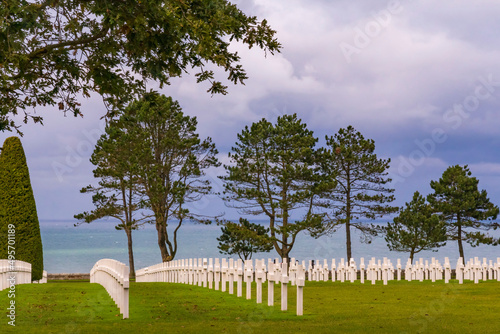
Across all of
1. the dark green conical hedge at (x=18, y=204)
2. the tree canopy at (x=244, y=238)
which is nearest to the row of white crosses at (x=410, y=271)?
the tree canopy at (x=244, y=238)

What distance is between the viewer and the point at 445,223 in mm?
45562

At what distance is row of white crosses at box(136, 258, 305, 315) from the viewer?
13.1m

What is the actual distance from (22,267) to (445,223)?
31133mm

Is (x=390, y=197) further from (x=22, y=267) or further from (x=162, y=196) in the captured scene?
(x=22, y=267)

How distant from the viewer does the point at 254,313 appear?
13234 millimetres

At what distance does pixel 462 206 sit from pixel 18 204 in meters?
30.7

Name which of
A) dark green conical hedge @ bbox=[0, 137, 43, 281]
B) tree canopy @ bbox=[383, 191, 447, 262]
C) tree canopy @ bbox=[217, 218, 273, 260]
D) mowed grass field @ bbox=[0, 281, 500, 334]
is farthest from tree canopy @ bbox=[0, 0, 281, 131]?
tree canopy @ bbox=[383, 191, 447, 262]

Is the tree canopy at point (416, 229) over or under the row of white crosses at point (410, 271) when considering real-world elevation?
over

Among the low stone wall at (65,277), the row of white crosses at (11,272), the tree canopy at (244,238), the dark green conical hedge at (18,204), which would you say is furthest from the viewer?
the low stone wall at (65,277)

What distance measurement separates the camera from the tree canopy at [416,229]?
4384cm

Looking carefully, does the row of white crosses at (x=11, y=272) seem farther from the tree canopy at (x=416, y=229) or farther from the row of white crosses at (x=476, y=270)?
the tree canopy at (x=416, y=229)

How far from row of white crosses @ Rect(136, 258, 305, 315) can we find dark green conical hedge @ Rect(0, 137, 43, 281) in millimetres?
6593

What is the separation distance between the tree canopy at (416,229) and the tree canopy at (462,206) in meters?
1.28

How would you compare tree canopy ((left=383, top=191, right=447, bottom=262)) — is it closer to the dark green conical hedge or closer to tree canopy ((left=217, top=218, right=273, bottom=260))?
tree canopy ((left=217, top=218, right=273, bottom=260))
